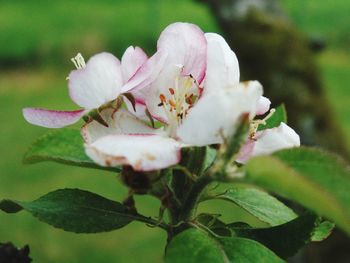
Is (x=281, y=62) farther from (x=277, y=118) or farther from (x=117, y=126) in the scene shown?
(x=117, y=126)

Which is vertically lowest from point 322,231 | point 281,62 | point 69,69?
point 69,69

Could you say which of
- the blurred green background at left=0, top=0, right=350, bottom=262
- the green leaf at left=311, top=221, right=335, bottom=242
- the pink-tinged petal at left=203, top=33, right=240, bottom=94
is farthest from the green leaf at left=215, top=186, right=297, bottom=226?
the blurred green background at left=0, top=0, right=350, bottom=262

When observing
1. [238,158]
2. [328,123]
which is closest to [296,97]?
[328,123]

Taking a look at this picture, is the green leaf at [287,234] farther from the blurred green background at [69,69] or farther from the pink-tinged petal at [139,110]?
the blurred green background at [69,69]

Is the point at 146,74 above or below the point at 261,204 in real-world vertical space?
above

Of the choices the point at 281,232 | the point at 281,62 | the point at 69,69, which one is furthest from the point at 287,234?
the point at 69,69

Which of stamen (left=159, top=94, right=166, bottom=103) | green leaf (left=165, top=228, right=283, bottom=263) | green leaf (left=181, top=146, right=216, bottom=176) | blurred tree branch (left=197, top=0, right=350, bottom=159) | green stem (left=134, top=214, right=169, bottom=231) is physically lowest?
blurred tree branch (left=197, top=0, right=350, bottom=159)

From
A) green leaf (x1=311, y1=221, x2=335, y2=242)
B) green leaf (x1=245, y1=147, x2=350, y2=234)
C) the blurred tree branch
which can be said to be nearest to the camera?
green leaf (x1=245, y1=147, x2=350, y2=234)

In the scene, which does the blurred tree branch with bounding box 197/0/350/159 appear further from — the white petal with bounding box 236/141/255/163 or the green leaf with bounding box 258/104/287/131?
the white petal with bounding box 236/141/255/163
